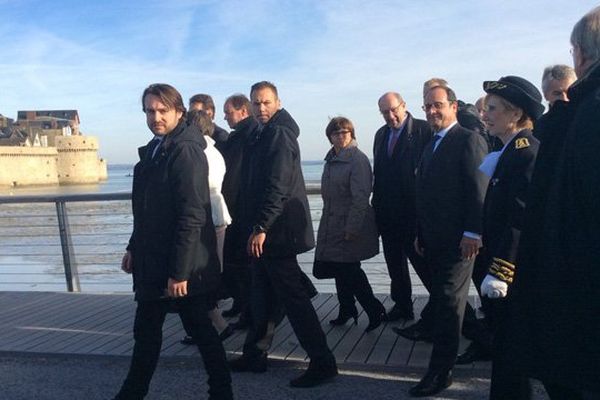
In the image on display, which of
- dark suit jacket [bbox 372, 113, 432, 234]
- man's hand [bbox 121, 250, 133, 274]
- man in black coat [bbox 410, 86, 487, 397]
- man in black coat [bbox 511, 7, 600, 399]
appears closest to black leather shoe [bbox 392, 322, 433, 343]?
dark suit jacket [bbox 372, 113, 432, 234]

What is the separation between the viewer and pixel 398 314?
16.6 ft

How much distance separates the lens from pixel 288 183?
3.78 metres

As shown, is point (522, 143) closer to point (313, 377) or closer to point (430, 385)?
point (430, 385)

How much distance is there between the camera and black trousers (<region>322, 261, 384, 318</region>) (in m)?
4.79

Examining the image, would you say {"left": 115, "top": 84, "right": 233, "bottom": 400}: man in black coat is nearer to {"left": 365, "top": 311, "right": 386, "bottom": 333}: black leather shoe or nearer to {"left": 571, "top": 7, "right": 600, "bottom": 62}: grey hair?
{"left": 365, "top": 311, "right": 386, "bottom": 333}: black leather shoe

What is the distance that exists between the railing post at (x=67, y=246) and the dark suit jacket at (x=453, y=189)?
4225 millimetres

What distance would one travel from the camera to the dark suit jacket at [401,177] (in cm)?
479

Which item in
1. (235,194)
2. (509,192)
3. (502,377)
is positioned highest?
(509,192)

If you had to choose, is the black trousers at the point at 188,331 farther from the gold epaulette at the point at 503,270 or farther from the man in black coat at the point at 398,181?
the man in black coat at the point at 398,181

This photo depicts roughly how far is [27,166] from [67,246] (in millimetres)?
67973

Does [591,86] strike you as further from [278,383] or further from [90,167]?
[90,167]

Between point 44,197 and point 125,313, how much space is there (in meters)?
1.72

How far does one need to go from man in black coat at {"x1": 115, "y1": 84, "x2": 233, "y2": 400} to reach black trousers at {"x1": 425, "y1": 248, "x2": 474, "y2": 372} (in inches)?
47.4

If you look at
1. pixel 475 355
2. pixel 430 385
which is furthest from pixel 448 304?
pixel 475 355
